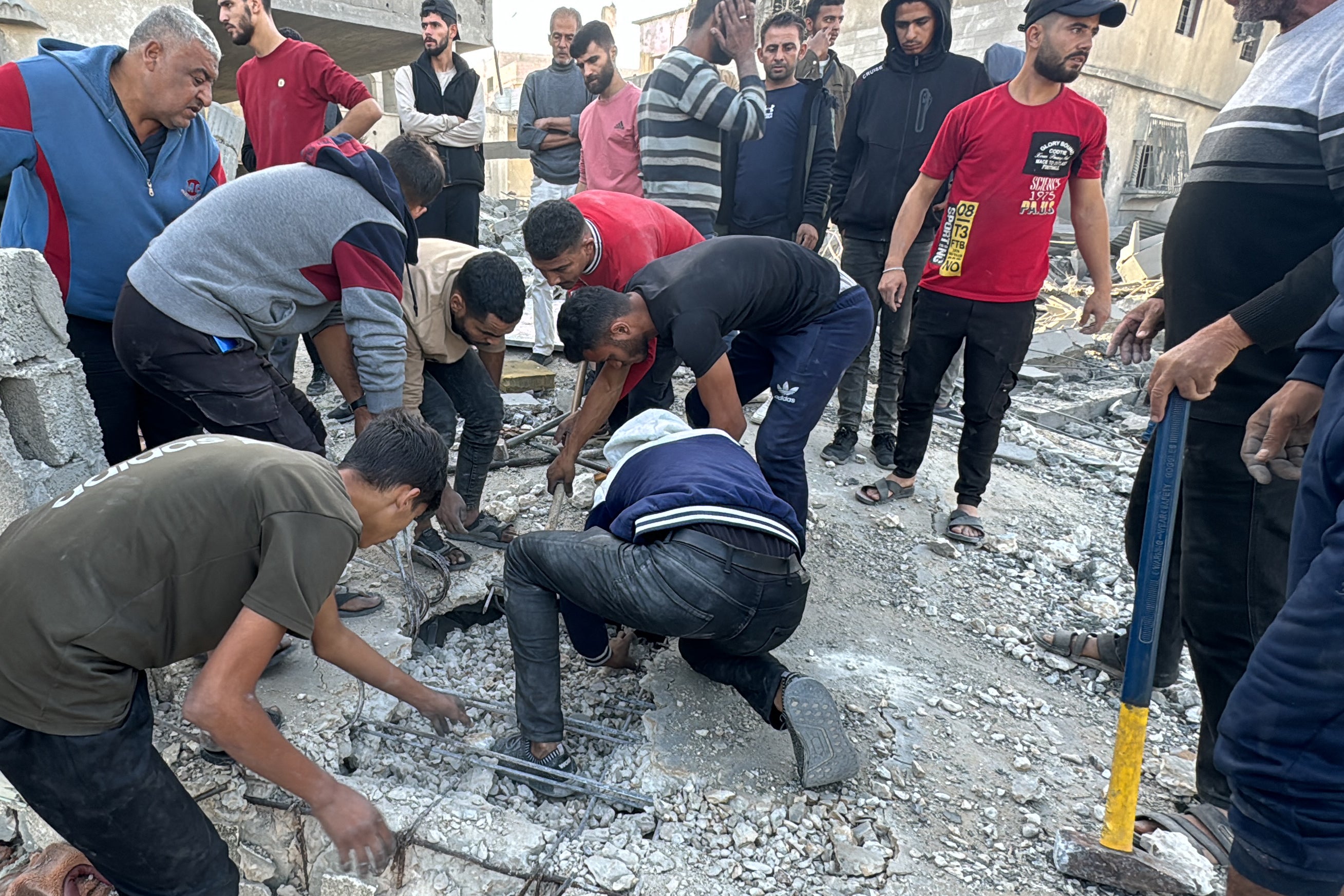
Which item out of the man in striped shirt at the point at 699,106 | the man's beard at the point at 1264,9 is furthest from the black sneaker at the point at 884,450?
the man's beard at the point at 1264,9

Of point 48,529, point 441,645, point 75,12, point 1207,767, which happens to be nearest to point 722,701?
point 441,645

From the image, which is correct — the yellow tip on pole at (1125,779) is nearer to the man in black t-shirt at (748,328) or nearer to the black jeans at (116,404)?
the man in black t-shirt at (748,328)

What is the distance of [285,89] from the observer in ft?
12.2

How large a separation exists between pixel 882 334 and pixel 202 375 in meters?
3.29

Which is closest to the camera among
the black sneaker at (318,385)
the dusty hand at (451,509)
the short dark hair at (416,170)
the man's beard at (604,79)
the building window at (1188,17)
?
the dusty hand at (451,509)

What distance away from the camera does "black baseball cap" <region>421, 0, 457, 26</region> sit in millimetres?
4719

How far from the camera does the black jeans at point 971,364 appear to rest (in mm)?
3518

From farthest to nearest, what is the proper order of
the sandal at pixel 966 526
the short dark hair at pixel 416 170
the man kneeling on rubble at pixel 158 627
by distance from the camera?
the sandal at pixel 966 526
the short dark hair at pixel 416 170
the man kneeling on rubble at pixel 158 627

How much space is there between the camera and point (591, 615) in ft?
8.09

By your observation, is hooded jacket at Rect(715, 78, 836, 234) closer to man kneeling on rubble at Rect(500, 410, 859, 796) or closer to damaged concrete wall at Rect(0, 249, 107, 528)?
man kneeling on rubble at Rect(500, 410, 859, 796)

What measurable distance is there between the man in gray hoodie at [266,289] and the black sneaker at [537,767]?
1.09 m

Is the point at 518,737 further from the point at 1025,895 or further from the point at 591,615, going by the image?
the point at 1025,895

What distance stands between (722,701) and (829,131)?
3321 mm

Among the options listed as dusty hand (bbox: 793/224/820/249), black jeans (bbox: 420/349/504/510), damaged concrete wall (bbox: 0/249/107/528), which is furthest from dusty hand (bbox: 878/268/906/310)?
damaged concrete wall (bbox: 0/249/107/528)
